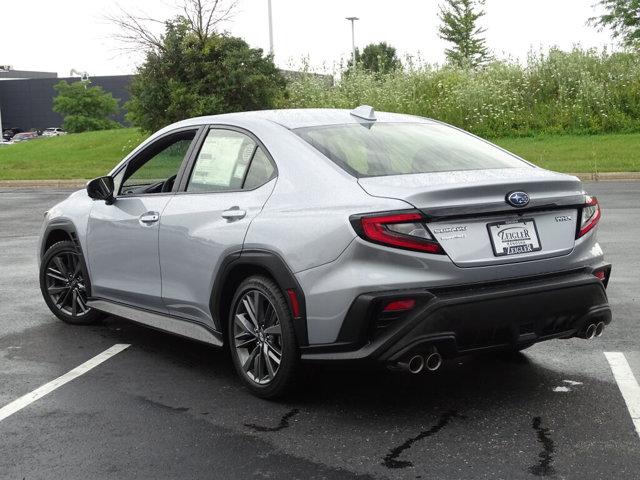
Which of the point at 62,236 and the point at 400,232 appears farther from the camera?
the point at 62,236

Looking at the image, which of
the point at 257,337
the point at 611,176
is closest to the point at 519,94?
the point at 611,176

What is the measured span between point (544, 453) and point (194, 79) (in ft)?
82.2

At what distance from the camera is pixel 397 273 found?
14.9ft

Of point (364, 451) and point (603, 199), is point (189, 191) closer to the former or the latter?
point (364, 451)

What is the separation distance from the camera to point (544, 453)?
4258 millimetres

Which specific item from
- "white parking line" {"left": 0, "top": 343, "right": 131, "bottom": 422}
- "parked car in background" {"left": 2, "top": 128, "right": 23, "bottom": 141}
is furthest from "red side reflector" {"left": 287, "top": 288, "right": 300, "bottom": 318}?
"parked car in background" {"left": 2, "top": 128, "right": 23, "bottom": 141}

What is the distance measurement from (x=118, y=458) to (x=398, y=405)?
150cm

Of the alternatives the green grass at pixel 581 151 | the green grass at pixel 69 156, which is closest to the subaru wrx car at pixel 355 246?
the green grass at pixel 581 151

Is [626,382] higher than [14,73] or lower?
lower

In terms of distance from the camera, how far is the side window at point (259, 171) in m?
5.34

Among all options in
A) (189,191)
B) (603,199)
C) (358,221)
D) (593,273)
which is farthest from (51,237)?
(603,199)

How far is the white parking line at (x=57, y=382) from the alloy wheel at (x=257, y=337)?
1.14m

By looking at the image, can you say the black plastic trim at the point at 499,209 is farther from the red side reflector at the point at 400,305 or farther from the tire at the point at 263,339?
the tire at the point at 263,339

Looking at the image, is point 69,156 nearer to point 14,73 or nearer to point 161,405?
point 161,405
